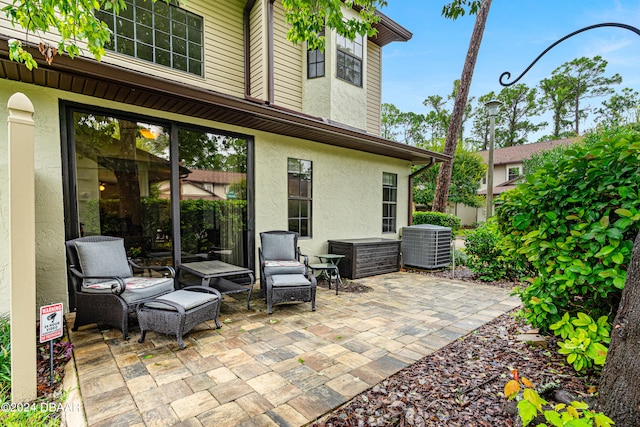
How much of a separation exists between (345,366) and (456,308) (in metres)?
2.35

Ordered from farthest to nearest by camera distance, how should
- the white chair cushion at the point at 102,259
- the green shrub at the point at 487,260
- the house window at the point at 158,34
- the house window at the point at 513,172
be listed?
the house window at the point at 513,172 < the green shrub at the point at 487,260 < the house window at the point at 158,34 < the white chair cushion at the point at 102,259

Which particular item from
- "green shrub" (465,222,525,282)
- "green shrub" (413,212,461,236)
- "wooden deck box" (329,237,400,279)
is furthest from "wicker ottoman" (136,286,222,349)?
"green shrub" (413,212,461,236)

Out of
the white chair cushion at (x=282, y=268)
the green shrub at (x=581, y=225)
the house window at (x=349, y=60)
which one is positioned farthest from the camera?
the house window at (x=349, y=60)

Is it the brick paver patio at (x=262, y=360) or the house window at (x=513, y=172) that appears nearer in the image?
the brick paver patio at (x=262, y=360)

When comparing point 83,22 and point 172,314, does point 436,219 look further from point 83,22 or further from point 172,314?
point 83,22

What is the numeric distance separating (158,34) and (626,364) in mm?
7123

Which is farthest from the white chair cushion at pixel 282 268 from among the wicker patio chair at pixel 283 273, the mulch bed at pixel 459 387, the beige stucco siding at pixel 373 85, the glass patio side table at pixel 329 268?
the beige stucco siding at pixel 373 85

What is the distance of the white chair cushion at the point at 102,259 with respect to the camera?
3168mm

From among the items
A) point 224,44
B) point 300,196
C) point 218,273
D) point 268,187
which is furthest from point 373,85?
point 218,273

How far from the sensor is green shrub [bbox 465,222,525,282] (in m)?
5.74

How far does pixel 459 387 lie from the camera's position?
2.07m

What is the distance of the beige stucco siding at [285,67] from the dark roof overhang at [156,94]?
1.51 m

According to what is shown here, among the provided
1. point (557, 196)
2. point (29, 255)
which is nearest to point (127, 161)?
point (29, 255)

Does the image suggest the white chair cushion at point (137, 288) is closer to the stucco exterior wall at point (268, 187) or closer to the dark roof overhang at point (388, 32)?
the stucco exterior wall at point (268, 187)
